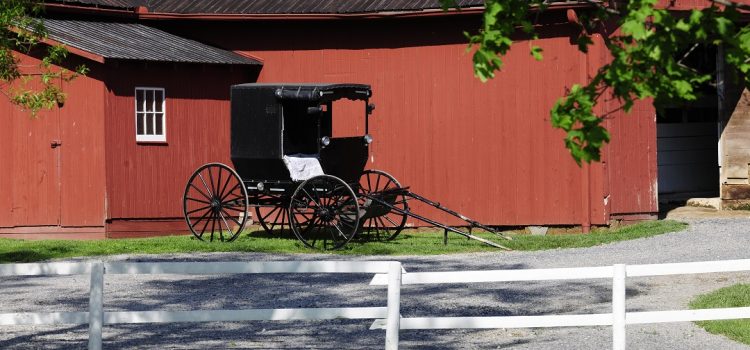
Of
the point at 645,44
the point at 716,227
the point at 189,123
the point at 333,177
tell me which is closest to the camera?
the point at 645,44

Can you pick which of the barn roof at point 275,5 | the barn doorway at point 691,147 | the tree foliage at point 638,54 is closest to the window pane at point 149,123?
the barn roof at point 275,5

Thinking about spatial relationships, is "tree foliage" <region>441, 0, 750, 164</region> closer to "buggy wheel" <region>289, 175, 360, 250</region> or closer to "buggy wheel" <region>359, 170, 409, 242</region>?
"buggy wheel" <region>359, 170, 409, 242</region>

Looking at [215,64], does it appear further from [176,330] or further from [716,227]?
[176,330]

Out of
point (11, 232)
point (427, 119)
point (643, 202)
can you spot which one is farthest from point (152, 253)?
point (643, 202)

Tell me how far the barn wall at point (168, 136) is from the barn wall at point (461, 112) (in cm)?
118

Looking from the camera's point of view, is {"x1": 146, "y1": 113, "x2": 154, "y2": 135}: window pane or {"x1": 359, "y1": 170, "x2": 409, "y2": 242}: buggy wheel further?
{"x1": 146, "y1": 113, "x2": 154, "y2": 135}: window pane

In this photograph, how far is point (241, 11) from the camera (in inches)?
824

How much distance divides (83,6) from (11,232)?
404 cm

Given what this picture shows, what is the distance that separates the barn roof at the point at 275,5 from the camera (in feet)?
65.1

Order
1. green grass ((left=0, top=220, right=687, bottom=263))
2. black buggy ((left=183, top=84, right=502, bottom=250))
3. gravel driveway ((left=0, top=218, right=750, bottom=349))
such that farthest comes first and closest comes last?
1. black buggy ((left=183, top=84, right=502, bottom=250))
2. green grass ((left=0, top=220, right=687, bottom=263))
3. gravel driveway ((left=0, top=218, right=750, bottom=349))

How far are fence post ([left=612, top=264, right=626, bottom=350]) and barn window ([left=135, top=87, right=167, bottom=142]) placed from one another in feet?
39.1

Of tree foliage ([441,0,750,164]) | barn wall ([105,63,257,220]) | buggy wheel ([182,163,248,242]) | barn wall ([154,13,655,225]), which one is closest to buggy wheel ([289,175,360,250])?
buggy wheel ([182,163,248,242])

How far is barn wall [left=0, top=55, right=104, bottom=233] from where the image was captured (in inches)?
761

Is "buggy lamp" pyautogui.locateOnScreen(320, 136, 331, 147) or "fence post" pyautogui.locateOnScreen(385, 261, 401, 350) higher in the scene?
"buggy lamp" pyautogui.locateOnScreen(320, 136, 331, 147)
